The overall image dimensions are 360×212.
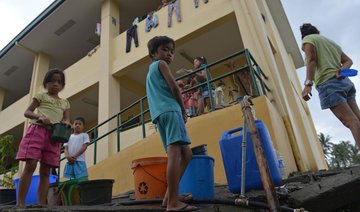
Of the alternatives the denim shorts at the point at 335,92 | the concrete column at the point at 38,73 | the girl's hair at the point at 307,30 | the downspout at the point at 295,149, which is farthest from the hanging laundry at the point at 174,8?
the concrete column at the point at 38,73

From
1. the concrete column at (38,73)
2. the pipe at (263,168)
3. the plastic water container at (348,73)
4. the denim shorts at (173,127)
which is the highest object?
the concrete column at (38,73)

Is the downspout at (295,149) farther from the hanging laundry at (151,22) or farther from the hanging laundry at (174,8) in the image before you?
the hanging laundry at (151,22)

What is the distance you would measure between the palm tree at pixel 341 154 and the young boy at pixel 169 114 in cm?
4611

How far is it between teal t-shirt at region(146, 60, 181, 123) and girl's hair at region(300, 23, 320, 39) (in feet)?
6.75

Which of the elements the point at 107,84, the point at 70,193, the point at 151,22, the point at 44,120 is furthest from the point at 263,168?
the point at 107,84

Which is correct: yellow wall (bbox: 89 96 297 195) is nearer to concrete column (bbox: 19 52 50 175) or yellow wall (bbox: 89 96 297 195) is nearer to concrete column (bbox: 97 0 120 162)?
concrete column (bbox: 97 0 120 162)

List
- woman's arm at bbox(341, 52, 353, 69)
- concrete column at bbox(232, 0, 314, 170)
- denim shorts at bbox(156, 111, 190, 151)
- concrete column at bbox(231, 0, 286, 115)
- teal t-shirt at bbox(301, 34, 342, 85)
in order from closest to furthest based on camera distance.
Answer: denim shorts at bbox(156, 111, 190, 151), teal t-shirt at bbox(301, 34, 342, 85), woman's arm at bbox(341, 52, 353, 69), concrete column at bbox(232, 0, 314, 170), concrete column at bbox(231, 0, 286, 115)

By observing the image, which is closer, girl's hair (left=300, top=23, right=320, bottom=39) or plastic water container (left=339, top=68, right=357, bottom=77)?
plastic water container (left=339, top=68, right=357, bottom=77)

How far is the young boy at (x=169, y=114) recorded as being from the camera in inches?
81.7

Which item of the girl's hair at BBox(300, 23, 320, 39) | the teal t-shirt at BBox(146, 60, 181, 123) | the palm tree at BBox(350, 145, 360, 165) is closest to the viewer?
the teal t-shirt at BBox(146, 60, 181, 123)

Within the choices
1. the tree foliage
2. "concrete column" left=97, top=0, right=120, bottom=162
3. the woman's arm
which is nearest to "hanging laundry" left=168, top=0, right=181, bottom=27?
"concrete column" left=97, top=0, right=120, bottom=162

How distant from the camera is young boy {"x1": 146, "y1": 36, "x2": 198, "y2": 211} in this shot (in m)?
2.08

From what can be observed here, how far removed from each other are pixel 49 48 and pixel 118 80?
4.85 m

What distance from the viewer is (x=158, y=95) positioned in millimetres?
2369
